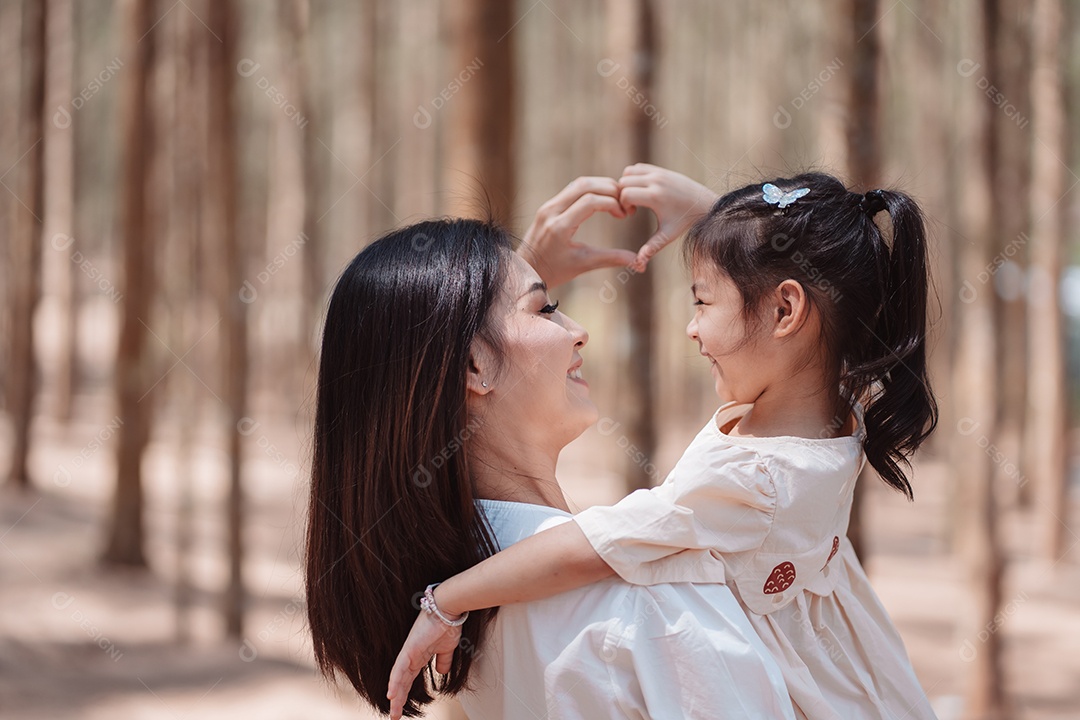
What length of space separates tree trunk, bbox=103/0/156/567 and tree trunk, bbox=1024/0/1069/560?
7457 millimetres

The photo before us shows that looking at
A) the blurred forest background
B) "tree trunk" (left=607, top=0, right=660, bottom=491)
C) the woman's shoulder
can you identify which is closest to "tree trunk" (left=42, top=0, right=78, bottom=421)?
the blurred forest background

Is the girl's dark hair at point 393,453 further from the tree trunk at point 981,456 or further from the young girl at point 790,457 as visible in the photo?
the tree trunk at point 981,456

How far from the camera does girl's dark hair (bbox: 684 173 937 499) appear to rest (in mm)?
1605

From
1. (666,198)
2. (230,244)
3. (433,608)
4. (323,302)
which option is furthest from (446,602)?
(230,244)

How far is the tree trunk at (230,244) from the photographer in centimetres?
729

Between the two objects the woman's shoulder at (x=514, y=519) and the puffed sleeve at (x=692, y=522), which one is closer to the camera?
the puffed sleeve at (x=692, y=522)

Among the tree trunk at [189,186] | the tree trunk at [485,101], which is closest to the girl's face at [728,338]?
the tree trunk at [485,101]

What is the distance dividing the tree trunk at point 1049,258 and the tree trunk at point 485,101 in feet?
23.9

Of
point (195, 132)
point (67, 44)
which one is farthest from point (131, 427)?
point (67, 44)

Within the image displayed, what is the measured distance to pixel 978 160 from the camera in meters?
6.20

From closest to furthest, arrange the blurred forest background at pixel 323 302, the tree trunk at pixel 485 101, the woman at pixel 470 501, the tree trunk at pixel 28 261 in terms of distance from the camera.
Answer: the woman at pixel 470 501 → the tree trunk at pixel 485 101 → the blurred forest background at pixel 323 302 → the tree trunk at pixel 28 261

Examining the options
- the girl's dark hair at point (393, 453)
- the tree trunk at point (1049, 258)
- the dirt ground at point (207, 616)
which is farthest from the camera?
the tree trunk at point (1049, 258)

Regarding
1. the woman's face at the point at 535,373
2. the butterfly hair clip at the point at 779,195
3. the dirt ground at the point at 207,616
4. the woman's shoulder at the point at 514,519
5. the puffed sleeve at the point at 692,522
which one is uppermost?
the butterfly hair clip at the point at 779,195

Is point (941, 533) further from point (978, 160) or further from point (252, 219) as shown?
point (252, 219)
